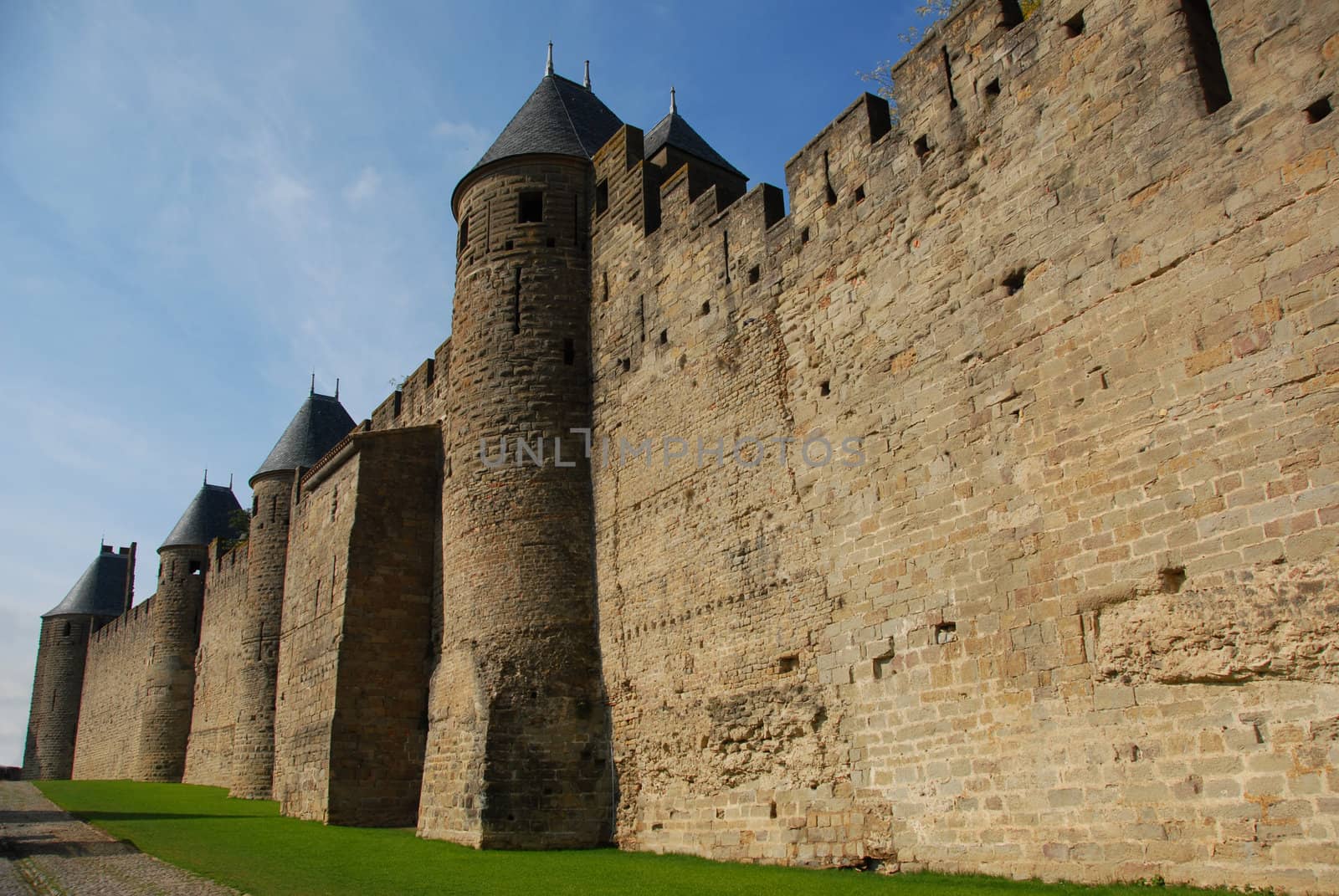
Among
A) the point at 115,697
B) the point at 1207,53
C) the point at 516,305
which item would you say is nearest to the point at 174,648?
the point at 115,697

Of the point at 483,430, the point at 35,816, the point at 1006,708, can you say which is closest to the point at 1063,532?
the point at 1006,708

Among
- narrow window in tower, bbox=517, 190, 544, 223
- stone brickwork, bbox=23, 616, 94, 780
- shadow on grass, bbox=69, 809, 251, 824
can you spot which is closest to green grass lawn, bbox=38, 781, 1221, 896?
shadow on grass, bbox=69, 809, 251, 824

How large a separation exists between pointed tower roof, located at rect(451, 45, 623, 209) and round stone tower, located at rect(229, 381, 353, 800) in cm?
1001

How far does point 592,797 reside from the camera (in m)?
11.8

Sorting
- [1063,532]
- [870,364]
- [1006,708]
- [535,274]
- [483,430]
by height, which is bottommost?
[1006,708]

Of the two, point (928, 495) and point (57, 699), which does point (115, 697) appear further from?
point (928, 495)

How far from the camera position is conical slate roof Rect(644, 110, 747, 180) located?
51.0ft

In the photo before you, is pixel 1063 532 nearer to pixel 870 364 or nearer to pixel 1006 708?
pixel 1006 708

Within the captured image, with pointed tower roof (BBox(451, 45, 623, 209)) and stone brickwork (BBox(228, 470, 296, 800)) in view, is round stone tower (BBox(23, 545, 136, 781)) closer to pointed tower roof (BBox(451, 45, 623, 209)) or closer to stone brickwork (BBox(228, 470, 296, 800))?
stone brickwork (BBox(228, 470, 296, 800))

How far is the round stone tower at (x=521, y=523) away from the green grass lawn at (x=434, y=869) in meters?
0.75

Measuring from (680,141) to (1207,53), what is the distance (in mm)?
9319

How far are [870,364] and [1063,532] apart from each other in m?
2.67

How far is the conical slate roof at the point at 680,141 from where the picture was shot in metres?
15.5

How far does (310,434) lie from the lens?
26.0 metres
